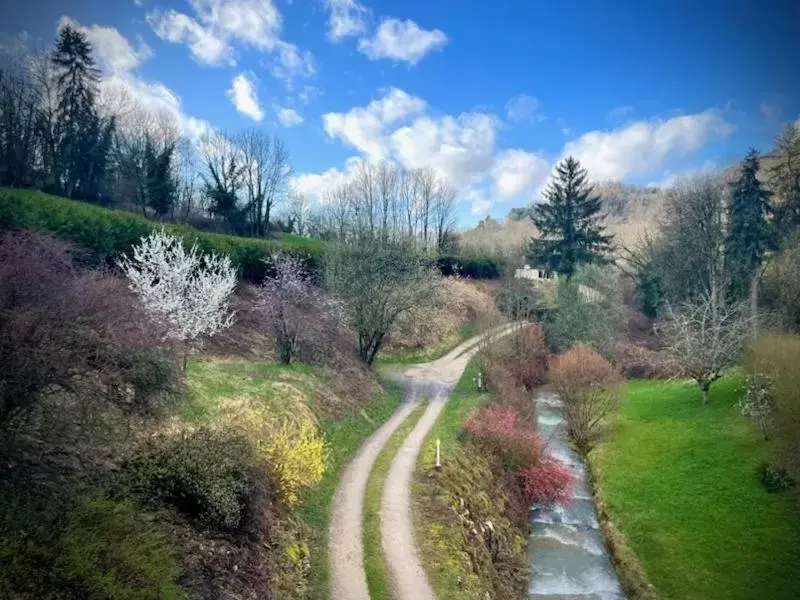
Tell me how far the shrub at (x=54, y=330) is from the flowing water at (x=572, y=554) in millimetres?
16142

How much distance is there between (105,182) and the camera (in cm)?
4928

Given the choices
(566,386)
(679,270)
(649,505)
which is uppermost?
(679,270)

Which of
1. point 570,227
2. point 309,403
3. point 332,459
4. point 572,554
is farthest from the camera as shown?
point 570,227

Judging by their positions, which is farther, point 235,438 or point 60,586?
point 235,438

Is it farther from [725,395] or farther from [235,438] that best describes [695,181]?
[235,438]

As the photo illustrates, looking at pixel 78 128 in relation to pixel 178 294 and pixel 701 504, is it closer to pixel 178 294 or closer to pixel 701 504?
pixel 178 294

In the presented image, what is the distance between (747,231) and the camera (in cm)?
4494

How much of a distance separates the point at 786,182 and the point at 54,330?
59.6 metres

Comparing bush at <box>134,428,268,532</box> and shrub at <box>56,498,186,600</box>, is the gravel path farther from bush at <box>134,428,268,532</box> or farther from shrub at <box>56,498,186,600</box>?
shrub at <box>56,498,186,600</box>

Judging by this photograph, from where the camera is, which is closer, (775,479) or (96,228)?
(775,479)

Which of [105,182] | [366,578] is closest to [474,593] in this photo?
[366,578]

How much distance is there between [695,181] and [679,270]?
10540 millimetres

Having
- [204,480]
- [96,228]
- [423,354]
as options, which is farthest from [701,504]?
[96,228]

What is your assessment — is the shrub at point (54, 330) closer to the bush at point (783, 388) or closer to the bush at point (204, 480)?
the bush at point (204, 480)
